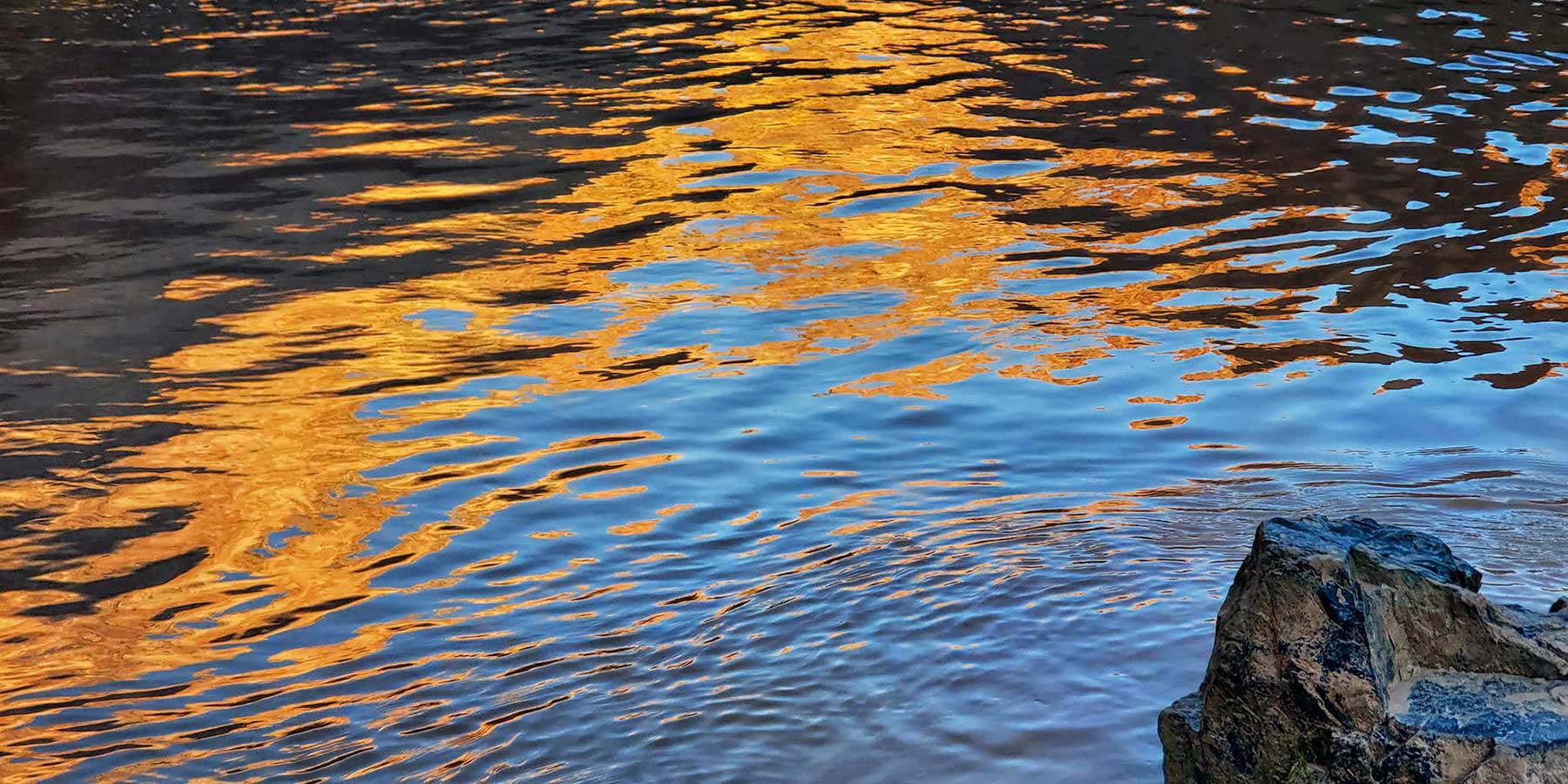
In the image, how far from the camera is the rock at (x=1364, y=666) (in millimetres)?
2891

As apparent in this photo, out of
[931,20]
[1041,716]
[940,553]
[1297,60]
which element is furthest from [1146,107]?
[1041,716]

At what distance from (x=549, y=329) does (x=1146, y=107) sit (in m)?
8.18

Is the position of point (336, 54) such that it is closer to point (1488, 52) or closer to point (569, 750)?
point (1488, 52)

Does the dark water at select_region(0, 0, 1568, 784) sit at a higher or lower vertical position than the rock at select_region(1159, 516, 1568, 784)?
lower

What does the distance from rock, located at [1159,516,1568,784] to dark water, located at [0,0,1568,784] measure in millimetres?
867

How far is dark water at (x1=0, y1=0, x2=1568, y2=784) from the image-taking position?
174 inches

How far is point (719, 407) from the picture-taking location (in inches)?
281

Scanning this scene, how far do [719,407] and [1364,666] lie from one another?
4.43 metres

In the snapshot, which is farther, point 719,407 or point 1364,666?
point 719,407

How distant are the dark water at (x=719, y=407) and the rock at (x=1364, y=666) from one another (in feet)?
2.84

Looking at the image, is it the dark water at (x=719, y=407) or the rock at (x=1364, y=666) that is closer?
the rock at (x=1364, y=666)

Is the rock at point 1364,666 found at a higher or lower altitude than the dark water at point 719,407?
higher

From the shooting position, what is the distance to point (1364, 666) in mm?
2961

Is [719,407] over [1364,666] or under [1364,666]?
under
